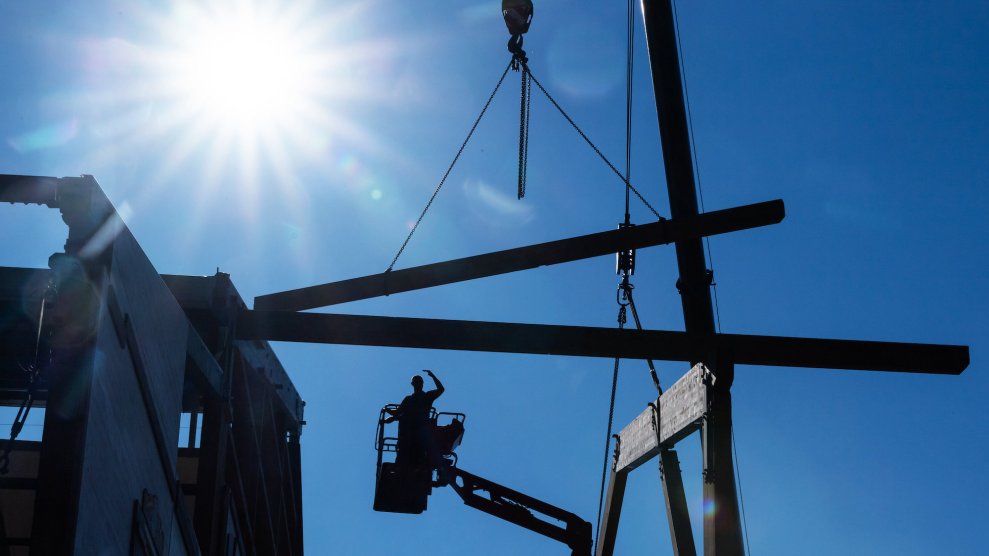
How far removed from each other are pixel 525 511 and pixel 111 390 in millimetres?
8295

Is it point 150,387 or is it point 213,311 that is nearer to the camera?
point 150,387

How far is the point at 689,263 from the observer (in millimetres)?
13742

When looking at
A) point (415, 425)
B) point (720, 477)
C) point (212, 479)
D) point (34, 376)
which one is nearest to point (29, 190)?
point (34, 376)

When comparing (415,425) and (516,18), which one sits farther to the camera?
(516,18)

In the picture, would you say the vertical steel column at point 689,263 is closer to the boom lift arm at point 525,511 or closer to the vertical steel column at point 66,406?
the boom lift arm at point 525,511

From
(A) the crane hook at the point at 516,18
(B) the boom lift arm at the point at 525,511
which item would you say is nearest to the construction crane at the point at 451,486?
(B) the boom lift arm at the point at 525,511

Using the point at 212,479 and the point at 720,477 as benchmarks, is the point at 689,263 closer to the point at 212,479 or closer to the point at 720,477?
the point at 720,477

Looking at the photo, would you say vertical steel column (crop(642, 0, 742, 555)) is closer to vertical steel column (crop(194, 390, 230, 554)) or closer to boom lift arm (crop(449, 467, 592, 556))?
boom lift arm (crop(449, 467, 592, 556))

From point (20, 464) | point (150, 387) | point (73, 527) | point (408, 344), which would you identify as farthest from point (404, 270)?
point (73, 527)

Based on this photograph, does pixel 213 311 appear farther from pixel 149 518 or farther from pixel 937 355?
pixel 937 355

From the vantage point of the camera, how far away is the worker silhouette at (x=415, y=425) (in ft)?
45.4

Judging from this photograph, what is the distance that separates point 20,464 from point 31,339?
297 cm

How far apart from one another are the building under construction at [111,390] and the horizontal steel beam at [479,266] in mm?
900

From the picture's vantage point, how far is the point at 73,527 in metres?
7.26
